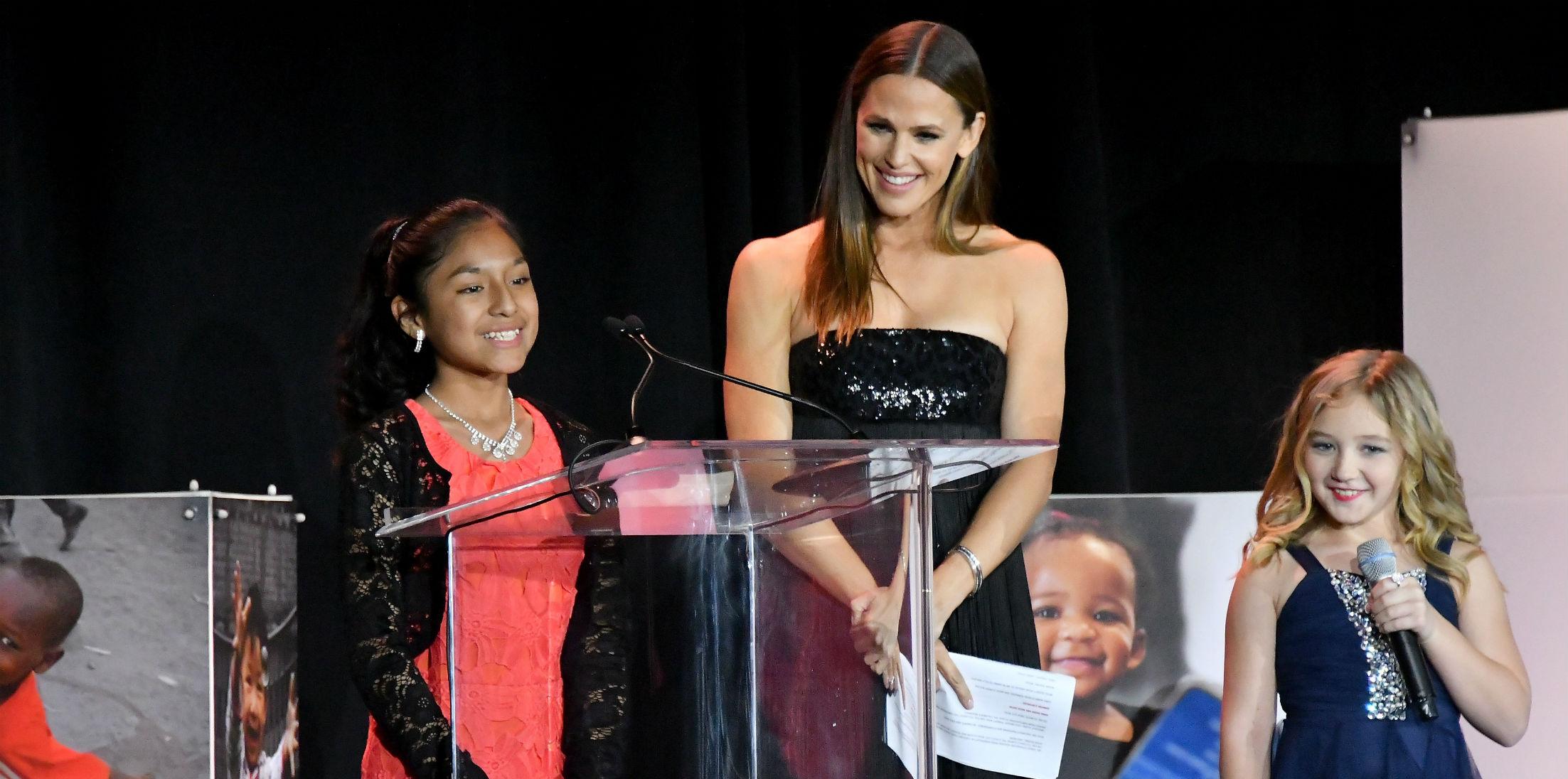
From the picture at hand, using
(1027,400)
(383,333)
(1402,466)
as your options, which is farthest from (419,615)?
(1402,466)

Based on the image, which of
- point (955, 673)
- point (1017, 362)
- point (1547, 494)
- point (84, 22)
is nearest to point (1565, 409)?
point (1547, 494)

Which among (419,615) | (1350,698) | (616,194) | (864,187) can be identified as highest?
(616,194)

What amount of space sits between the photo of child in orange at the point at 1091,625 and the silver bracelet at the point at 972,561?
38.4 inches

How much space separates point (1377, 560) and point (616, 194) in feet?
6.24

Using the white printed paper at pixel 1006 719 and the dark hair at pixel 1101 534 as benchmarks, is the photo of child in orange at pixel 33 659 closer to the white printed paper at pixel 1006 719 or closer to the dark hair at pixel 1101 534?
the white printed paper at pixel 1006 719

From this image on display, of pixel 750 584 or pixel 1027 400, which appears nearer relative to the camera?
pixel 750 584

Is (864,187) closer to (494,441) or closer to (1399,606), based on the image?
(494,441)

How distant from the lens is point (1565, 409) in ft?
10.8

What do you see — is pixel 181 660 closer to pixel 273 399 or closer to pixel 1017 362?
pixel 273 399

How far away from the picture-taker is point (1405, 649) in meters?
2.24

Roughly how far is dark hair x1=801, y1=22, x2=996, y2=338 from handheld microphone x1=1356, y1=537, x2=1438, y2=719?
2.46 feet

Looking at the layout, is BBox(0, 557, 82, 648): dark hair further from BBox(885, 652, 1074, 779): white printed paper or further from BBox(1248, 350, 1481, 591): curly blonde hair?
BBox(1248, 350, 1481, 591): curly blonde hair

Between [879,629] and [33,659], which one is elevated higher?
[879,629]

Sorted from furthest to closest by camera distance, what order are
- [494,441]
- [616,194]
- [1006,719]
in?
[616,194]
[494,441]
[1006,719]
